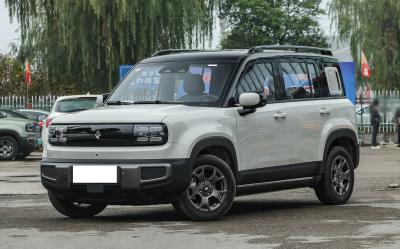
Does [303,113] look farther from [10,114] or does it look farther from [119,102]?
[10,114]

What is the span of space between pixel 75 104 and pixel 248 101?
32.3ft

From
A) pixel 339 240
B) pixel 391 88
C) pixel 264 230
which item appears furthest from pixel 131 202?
pixel 391 88

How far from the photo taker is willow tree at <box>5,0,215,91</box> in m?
35.5

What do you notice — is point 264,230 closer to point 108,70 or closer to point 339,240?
point 339,240

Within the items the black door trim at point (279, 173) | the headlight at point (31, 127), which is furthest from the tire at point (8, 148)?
the black door trim at point (279, 173)

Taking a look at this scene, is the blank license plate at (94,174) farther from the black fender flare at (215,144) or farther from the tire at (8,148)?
the tire at (8,148)

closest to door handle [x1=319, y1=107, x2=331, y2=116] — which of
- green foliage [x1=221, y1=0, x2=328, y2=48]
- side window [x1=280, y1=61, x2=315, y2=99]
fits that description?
side window [x1=280, y1=61, x2=315, y2=99]

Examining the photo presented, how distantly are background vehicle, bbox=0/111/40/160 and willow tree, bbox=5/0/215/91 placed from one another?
9914 millimetres

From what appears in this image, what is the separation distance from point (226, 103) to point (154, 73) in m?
1.05

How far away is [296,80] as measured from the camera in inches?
450

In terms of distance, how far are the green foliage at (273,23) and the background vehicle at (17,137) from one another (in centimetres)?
5407

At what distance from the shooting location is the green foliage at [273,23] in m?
80.2

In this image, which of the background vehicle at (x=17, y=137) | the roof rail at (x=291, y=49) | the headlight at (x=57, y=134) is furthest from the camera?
the background vehicle at (x=17, y=137)

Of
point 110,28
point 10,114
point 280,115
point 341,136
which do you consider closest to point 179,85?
point 280,115
